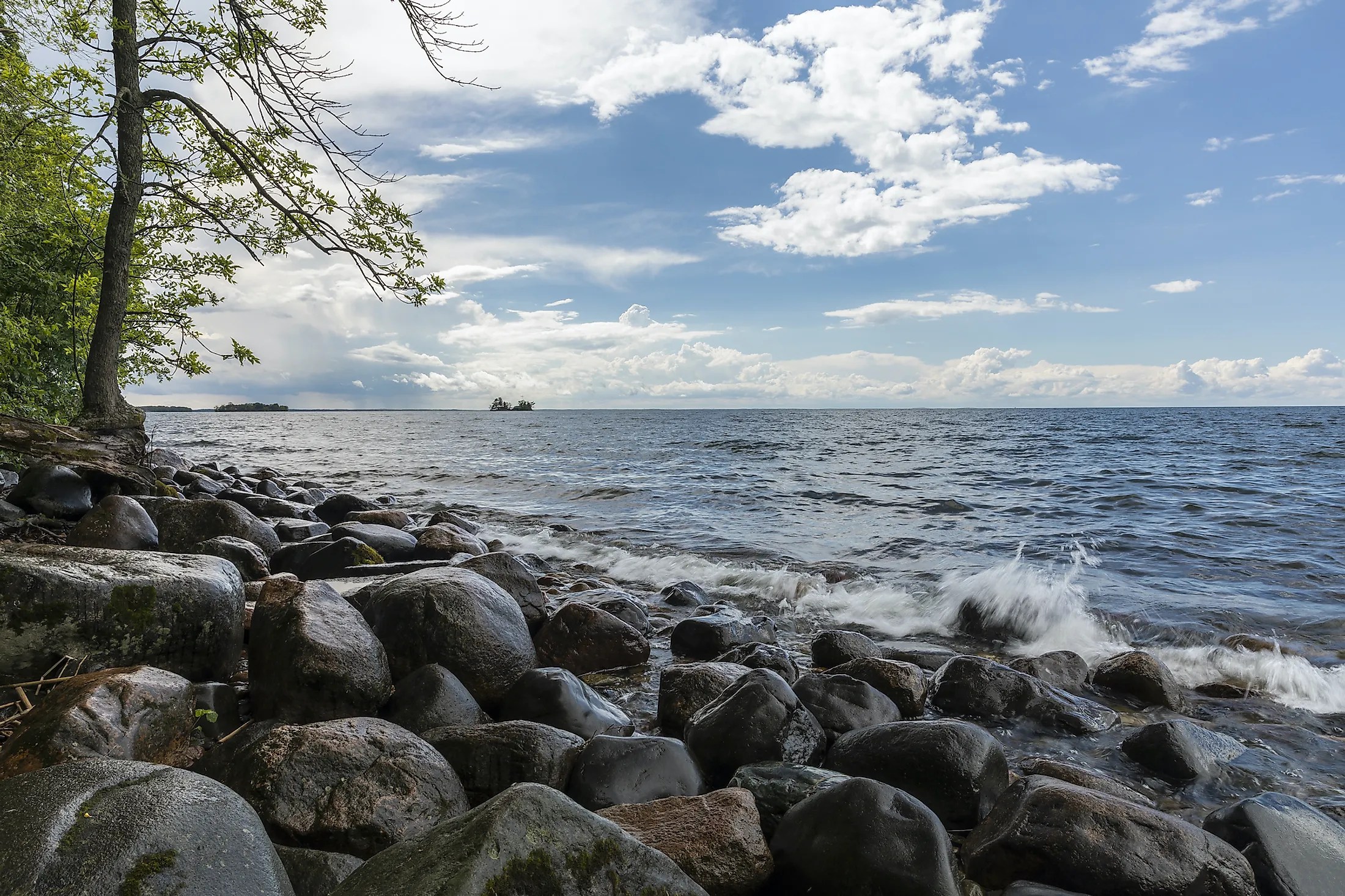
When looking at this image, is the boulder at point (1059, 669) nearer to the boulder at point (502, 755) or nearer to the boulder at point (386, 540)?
the boulder at point (502, 755)

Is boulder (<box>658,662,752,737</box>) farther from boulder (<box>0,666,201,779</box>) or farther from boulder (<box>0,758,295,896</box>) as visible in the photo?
boulder (<box>0,758,295,896</box>)

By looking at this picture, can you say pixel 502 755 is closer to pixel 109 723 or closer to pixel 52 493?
pixel 109 723

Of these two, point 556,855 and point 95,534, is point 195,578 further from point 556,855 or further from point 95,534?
point 95,534

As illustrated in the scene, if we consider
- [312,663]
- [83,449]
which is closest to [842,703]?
[312,663]

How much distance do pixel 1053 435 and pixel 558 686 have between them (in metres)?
50.2

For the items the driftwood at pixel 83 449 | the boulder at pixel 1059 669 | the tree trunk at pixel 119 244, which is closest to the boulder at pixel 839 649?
the boulder at pixel 1059 669

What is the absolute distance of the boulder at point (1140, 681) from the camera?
5.76m

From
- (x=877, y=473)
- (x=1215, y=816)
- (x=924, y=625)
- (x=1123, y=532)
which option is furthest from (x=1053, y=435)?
(x=1215, y=816)

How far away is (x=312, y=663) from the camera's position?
3906 millimetres

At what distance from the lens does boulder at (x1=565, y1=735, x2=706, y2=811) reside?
3500mm

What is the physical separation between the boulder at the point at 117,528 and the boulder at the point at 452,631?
368 centimetres

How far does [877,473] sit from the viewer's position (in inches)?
929

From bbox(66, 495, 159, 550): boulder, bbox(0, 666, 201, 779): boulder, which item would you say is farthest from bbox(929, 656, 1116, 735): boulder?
bbox(66, 495, 159, 550): boulder

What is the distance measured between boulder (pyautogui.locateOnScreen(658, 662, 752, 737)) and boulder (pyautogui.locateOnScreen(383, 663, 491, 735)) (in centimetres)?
121
